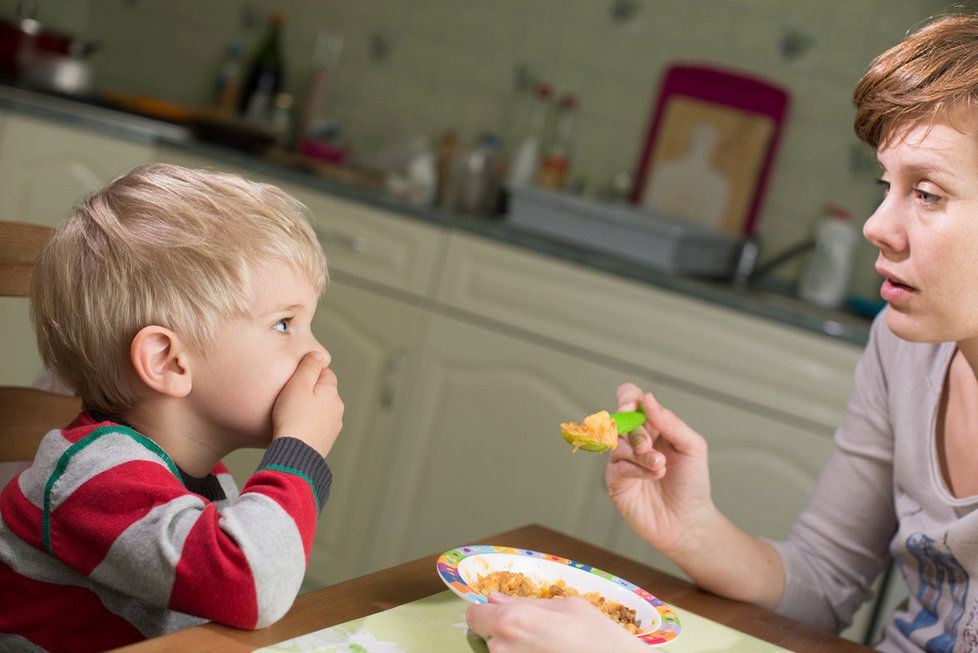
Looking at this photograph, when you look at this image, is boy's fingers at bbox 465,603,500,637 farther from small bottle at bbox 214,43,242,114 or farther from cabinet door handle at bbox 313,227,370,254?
small bottle at bbox 214,43,242,114

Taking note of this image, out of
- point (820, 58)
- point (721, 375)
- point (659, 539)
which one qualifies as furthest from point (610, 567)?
point (820, 58)

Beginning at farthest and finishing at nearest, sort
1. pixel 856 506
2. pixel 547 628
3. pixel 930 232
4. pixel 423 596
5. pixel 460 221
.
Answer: pixel 460 221
pixel 856 506
pixel 930 232
pixel 423 596
pixel 547 628

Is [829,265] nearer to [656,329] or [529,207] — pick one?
[656,329]

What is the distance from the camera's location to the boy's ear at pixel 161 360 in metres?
0.93

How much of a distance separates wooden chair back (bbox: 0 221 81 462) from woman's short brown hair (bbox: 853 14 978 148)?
797 mm

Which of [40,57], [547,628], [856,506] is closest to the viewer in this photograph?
[547,628]

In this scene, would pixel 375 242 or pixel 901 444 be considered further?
pixel 375 242

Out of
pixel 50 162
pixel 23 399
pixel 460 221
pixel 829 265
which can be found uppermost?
pixel 829 265

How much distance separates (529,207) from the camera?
2623mm

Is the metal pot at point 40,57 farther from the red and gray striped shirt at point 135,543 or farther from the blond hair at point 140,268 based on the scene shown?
the red and gray striped shirt at point 135,543

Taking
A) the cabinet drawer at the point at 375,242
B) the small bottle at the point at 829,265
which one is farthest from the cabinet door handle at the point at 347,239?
the small bottle at the point at 829,265

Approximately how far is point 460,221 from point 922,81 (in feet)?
4.93

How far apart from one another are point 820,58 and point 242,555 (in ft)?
7.60

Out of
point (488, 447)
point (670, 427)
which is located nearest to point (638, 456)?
point (670, 427)
